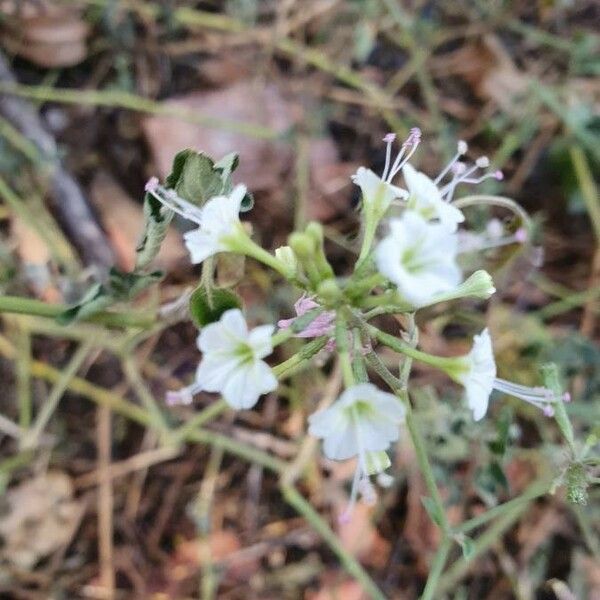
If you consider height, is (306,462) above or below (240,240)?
below

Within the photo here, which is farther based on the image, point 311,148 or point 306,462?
point 311,148

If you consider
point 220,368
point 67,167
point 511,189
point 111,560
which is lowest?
point 111,560

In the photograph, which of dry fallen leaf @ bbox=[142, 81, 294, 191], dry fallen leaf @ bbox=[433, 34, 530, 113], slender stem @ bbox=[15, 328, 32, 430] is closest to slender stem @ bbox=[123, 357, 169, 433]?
slender stem @ bbox=[15, 328, 32, 430]

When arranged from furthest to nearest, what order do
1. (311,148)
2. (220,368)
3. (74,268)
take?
(311,148) < (74,268) < (220,368)

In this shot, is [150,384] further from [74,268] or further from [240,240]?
[240,240]

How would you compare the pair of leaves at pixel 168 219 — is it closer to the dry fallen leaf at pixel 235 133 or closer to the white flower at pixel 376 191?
the white flower at pixel 376 191

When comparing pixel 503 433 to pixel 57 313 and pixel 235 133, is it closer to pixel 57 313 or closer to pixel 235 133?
pixel 57 313

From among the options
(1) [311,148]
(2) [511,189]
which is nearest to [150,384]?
(1) [311,148]
